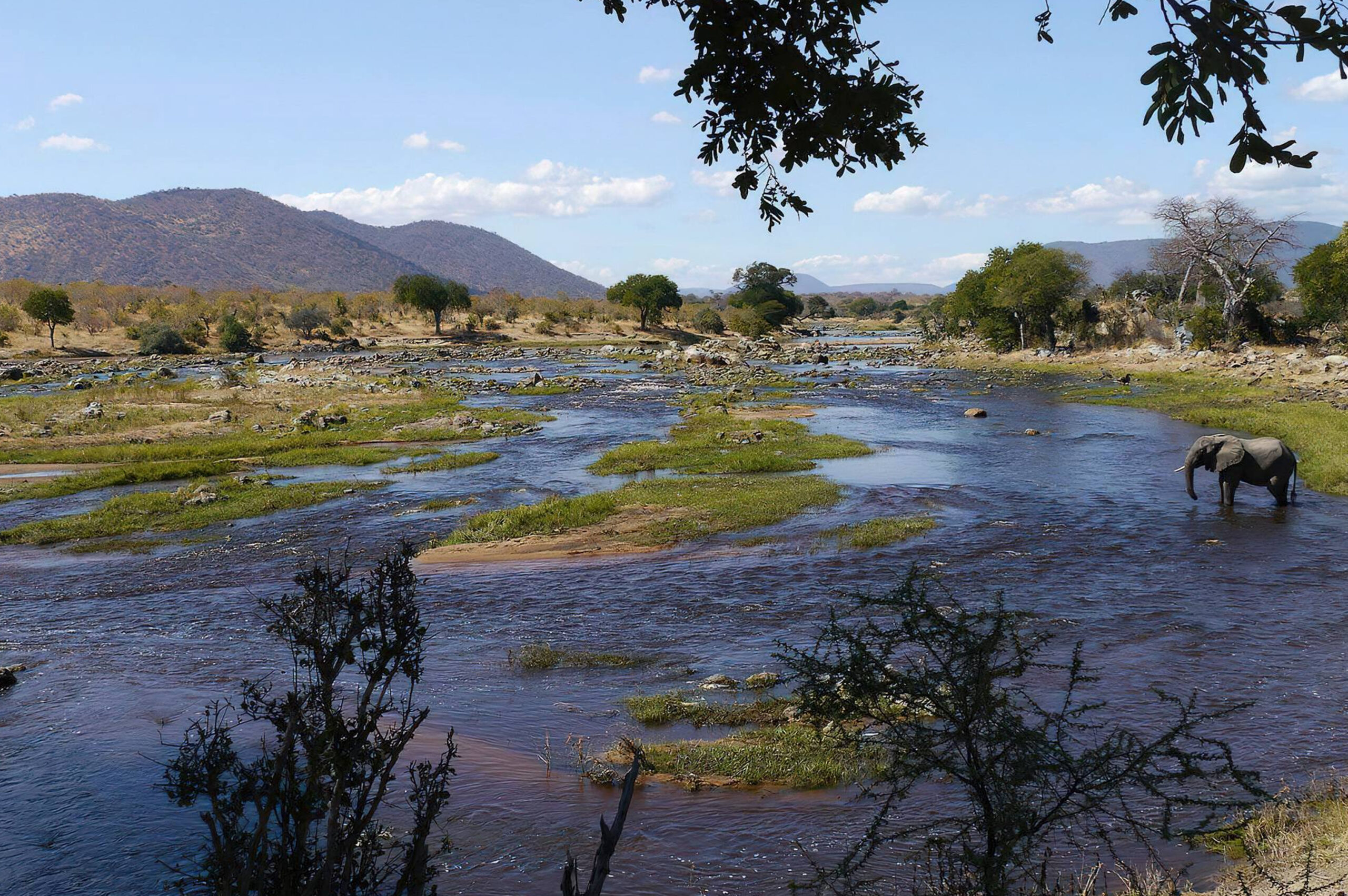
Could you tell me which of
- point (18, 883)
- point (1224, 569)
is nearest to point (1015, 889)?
point (18, 883)

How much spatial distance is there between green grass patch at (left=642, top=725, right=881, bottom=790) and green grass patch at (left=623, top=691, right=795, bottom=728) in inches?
19.1

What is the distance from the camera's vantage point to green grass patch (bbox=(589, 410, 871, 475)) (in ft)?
87.7

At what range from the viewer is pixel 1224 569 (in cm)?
1623

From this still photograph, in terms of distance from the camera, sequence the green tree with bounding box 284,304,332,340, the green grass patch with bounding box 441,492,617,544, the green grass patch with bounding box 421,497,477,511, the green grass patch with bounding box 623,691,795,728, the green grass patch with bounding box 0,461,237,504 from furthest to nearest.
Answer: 1. the green tree with bounding box 284,304,332,340
2. the green grass patch with bounding box 0,461,237,504
3. the green grass patch with bounding box 421,497,477,511
4. the green grass patch with bounding box 441,492,617,544
5. the green grass patch with bounding box 623,691,795,728

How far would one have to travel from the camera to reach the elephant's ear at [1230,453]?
68.1 feet

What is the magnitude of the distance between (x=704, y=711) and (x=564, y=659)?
2.67 metres

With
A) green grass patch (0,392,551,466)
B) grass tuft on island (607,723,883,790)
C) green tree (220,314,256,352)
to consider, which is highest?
green tree (220,314,256,352)

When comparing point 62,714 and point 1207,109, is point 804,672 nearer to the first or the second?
point 1207,109

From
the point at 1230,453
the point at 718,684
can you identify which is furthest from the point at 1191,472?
the point at 718,684

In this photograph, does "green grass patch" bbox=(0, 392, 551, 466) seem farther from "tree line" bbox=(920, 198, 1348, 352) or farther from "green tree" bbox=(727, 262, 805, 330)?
"green tree" bbox=(727, 262, 805, 330)

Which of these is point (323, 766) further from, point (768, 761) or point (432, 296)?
Answer: point (432, 296)

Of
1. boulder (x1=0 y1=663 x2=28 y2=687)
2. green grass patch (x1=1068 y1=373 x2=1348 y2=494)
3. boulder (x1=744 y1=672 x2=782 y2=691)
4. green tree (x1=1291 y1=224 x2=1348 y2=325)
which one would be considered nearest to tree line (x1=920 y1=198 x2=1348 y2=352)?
green tree (x1=1291 y1=224 x2=1348 y2=325)

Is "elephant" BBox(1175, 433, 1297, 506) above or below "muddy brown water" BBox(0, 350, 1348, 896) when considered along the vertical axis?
above

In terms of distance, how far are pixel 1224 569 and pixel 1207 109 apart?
14.7m
